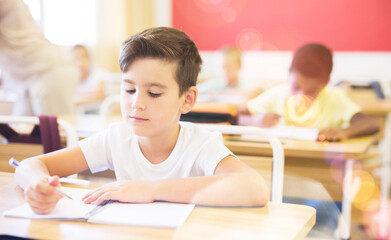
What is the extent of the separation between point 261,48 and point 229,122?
3.53 meters

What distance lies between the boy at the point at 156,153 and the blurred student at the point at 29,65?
60 cm

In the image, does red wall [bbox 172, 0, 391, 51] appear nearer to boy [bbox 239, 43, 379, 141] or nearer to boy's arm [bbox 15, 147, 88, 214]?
boy [bbox 239, 43, 379, 141]

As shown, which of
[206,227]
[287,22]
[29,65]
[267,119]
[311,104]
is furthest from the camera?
[287,22]

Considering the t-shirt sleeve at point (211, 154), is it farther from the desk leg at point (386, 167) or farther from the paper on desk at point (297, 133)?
the desk leg at point (386, 167)

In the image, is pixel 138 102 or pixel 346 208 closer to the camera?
pixel 138 102

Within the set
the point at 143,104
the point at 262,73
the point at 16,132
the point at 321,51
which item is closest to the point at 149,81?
the point at 143,104

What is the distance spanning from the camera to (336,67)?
15.2 feet

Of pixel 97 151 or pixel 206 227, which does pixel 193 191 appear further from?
pixel 97 151

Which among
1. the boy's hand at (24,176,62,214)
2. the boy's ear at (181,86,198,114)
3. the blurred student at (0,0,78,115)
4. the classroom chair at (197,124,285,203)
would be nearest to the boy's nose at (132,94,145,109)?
the boy's ear at (181,86,198,114)

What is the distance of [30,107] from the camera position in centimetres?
174

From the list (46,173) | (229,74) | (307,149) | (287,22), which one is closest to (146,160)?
(46,173)

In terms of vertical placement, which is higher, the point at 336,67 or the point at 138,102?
the point at 138,102

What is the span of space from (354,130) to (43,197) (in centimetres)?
146

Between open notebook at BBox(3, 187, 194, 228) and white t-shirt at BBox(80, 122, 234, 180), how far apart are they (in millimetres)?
224
